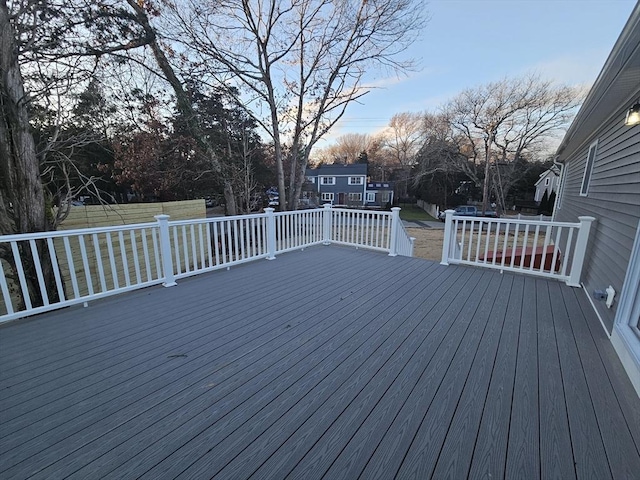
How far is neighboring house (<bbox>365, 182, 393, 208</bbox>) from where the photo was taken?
2908 cm

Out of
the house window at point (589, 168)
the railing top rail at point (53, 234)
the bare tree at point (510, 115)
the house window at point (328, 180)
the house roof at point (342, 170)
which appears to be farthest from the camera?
the house window at point (328, 180)

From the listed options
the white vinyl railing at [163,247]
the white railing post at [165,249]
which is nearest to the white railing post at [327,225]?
the white vinyl railing at [163,247]

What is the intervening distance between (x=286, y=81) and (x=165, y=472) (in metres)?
10.3

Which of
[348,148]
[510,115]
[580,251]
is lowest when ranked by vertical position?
[580,251]

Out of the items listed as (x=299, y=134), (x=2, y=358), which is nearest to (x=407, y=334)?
(x=2, y=358)

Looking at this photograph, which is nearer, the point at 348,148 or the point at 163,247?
the point at 163,247

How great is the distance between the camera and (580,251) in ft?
11.0

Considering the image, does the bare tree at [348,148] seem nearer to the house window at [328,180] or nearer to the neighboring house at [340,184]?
the neighboring house at [340,184]

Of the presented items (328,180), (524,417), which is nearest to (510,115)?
(328,180)

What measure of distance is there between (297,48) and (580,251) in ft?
29.5

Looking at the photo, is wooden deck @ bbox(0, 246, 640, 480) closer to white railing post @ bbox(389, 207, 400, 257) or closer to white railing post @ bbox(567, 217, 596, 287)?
white railing post @ bbox(567, 217, 596, 287)

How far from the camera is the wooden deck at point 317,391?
4.01 feet

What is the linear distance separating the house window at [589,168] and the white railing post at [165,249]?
6167 millimetres

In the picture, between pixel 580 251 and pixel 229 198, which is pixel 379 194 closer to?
pixel 229 198
